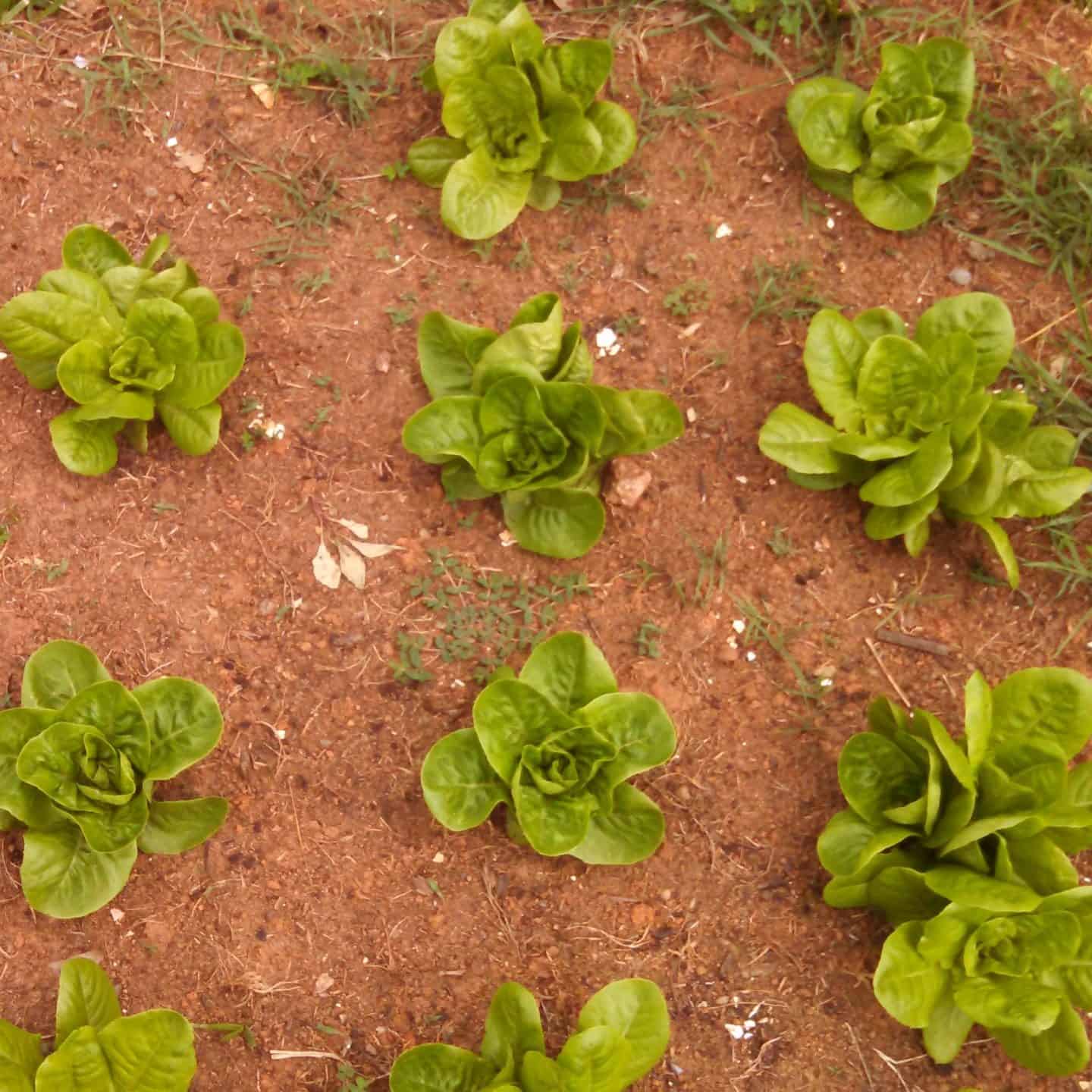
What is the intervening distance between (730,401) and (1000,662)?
1227mm

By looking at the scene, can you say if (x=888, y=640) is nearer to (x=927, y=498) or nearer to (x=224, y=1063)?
(x=927, y=498)

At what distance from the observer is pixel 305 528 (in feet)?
12.4

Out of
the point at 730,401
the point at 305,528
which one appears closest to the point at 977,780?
the point at 730,401

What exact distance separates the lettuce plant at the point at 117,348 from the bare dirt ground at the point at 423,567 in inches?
6.7

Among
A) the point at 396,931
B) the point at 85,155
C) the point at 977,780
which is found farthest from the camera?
the point at 85,155

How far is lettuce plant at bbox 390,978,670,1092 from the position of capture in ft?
10.3

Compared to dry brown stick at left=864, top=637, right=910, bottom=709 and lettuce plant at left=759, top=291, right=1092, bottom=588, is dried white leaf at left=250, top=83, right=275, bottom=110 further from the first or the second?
dry brown stick at left=864, top=637, right=910, bottom=709

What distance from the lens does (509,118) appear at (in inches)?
152

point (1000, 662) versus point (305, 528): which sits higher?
point (305, 528)

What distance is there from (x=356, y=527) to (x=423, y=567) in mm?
260

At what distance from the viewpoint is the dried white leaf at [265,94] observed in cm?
409

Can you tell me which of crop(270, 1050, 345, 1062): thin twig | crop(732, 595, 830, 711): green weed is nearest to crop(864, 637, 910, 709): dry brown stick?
crop(732, 595, 830, 711): green weed

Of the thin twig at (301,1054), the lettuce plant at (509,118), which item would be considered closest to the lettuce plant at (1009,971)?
the thin twig at (301,1054)

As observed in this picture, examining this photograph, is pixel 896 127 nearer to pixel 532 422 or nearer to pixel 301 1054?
pixel 532 422
